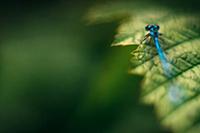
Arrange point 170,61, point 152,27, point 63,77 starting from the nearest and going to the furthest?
point 170,61 < point 152,27 < point 63,77

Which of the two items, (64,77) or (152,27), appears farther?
(64,77)

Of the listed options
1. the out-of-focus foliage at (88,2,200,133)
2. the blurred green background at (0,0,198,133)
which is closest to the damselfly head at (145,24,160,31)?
the out-of-focus foliage at (88,2,200,133)

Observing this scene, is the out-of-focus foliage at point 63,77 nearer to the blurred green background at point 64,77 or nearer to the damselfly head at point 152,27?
the blurred green background at point 64,77

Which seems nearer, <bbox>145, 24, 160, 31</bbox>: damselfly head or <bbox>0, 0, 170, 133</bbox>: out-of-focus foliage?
<bbox>145, 24, 160, 31</bbox>: damselfly head

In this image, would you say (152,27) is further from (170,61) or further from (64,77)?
(64,77)

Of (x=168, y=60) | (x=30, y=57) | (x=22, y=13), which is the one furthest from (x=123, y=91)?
(x=22, y=13)

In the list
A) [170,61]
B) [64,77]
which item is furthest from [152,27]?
[64,77]

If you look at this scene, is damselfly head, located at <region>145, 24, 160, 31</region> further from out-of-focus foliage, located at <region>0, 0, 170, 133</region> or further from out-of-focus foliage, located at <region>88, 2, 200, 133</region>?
out-of-focus foliage, located at <region>0, 0, 170, 133</region>
